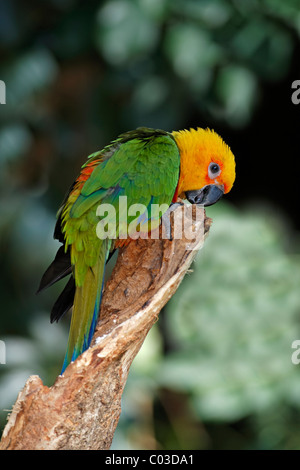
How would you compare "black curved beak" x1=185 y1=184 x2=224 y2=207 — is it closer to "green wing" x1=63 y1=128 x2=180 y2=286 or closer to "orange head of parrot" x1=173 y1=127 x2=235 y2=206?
"orange head of parrot" x1=173 y1=127 x2=235 y2=206

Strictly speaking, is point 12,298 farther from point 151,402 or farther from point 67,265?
point 67,265

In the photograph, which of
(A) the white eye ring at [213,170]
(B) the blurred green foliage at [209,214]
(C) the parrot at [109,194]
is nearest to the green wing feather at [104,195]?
(C) the parrot at [109,194]

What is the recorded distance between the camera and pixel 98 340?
59.6 inches

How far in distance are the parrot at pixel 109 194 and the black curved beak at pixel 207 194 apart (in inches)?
1.0

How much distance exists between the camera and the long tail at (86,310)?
151 cm

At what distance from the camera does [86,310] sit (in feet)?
5.20

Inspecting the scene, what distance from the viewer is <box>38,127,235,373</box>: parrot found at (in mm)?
1633

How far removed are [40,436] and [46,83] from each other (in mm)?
1843

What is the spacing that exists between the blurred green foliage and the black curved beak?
2.24 feet

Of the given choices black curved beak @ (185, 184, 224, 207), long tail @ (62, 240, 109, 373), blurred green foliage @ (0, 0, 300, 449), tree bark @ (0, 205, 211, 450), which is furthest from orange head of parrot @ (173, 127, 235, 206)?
blurred green foliage @ (0, 0, 300, 449)

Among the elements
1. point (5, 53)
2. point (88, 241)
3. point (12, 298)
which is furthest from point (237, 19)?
point (12, 298)

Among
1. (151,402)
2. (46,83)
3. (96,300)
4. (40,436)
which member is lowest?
(40,436)

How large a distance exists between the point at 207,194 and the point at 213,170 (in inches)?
3.2

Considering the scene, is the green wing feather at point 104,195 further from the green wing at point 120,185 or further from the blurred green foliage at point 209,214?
the blurred green foliage at point 209,214
